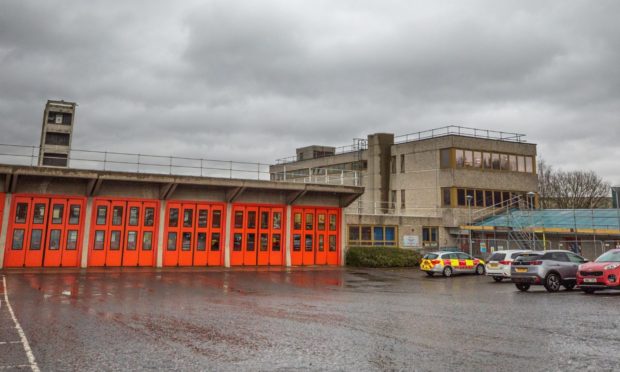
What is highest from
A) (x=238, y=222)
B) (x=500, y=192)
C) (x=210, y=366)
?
(x=500, y=192)

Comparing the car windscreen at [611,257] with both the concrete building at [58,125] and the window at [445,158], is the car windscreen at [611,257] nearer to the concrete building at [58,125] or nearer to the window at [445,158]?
the window at [445,158]

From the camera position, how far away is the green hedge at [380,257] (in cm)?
2947

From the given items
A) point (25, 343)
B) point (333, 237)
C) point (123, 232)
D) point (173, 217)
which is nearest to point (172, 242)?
point (173, 217)

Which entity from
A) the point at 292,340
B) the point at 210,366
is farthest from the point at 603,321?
the point at 210,366

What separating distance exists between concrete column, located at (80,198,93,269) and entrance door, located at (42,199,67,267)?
0.95 meters

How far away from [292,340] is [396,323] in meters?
2.64

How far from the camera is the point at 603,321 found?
9.98 meters

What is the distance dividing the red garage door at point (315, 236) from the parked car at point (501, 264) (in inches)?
424

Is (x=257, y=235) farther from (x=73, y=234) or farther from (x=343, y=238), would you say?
(x=73, y=234)

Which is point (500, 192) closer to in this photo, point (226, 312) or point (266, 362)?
point (226, 312)

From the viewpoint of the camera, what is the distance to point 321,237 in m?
30.2

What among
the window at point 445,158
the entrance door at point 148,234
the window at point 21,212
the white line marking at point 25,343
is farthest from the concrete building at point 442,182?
the white line marking at point 25,343

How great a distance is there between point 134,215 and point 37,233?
14.9 ft

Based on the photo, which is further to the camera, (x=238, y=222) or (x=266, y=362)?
(x=238, y=222)
